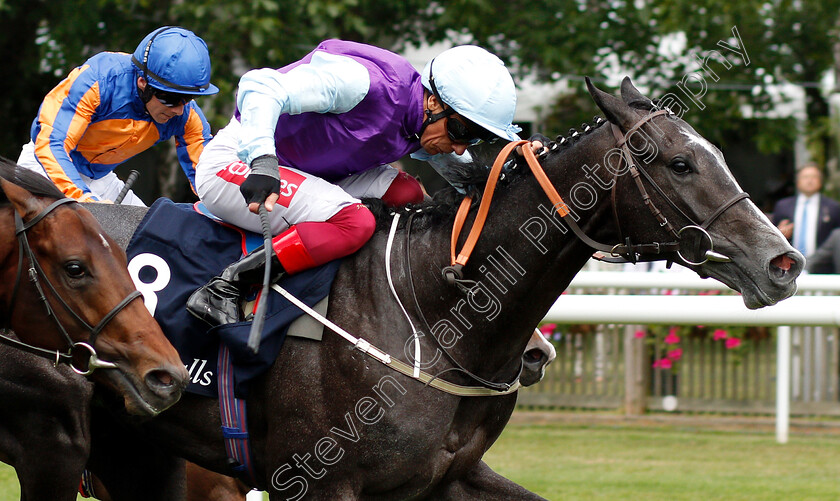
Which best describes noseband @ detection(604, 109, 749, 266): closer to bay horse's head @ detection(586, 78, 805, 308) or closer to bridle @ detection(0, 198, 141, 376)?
bay horse's head @ detection(586, 78, 805, 308)

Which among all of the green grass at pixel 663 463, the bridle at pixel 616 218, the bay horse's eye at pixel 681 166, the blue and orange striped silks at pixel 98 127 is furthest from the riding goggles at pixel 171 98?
the green grass at pixel 663 463

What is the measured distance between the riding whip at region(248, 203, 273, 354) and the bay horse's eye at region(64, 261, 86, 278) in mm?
502

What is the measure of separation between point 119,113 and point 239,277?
1324mm

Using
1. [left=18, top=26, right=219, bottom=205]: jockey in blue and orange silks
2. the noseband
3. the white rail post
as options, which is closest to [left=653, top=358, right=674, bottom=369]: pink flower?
Answer: the white rail post

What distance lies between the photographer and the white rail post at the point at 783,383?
6602 millimetres

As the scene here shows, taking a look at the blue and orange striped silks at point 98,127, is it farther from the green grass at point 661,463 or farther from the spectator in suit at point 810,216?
the spectator in suit at point 810,216

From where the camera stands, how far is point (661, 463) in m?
6.28

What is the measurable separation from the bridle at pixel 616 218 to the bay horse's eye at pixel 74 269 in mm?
1049

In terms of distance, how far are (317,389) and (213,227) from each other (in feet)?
2.21

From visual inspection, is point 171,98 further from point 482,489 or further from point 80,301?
point 482,489

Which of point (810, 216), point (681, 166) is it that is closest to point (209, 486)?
point (681, 166)

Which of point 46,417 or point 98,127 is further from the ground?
point 98,127

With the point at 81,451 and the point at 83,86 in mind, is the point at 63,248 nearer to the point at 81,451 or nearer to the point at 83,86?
the point at 81,451

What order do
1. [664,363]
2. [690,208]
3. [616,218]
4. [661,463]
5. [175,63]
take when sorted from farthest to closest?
1. [664,363]
2. [661,463]
3. [175,63]
4. [616,218]
5. [690,208]
